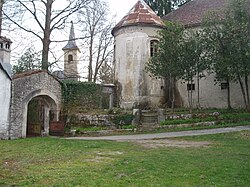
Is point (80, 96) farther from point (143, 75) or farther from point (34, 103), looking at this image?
point (143, 75)

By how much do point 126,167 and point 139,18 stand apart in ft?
68.5

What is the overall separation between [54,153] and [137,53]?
17307 millimetres

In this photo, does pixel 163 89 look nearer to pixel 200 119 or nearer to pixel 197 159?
pixel 200 119

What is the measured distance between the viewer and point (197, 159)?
32.7 feet

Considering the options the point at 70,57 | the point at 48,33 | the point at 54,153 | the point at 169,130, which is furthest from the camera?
the point at 70,57

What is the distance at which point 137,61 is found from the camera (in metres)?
27.5

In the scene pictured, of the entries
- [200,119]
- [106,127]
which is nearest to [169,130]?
[200,119]

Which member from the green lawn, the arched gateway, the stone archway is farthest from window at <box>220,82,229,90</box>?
the green lawn

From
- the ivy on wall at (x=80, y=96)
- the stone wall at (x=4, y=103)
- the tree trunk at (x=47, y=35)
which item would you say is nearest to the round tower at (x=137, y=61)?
the ivy on wall at (x=80, y=96)

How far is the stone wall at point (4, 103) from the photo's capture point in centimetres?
1877

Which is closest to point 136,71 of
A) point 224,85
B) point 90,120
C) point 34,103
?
point 90,120

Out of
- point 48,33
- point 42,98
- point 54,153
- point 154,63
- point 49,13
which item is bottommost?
point 54,153

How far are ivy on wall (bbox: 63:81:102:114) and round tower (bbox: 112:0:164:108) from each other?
2456 millimetres

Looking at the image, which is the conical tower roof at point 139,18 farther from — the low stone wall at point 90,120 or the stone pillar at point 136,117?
the low stone wall at point 90,120
